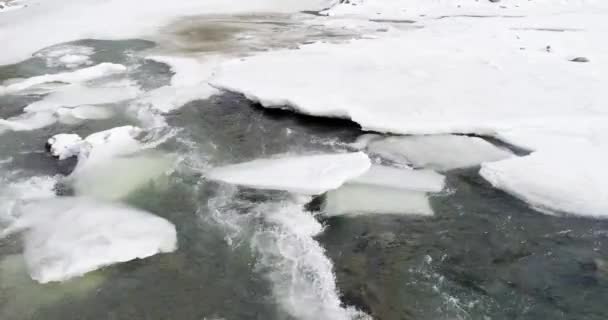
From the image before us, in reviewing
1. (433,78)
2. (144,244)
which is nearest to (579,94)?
(433,78)

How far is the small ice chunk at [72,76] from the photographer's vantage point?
1052 centimetres

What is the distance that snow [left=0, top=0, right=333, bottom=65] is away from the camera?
14.6 meters

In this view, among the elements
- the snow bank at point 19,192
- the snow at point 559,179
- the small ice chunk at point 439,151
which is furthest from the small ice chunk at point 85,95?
the snow at point 559,179

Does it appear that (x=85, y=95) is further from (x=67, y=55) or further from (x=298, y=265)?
(x=298, y=265)

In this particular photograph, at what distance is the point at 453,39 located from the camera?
1275cm

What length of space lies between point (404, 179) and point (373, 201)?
0.61 metres

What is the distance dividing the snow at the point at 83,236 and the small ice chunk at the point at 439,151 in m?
3.02

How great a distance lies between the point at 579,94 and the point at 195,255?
6.52 metres

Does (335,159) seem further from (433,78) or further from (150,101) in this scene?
(150,101)

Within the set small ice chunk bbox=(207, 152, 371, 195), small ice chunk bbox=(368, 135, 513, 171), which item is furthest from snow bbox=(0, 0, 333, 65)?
small ice chunk bbox=(368, 135, 513, 171)

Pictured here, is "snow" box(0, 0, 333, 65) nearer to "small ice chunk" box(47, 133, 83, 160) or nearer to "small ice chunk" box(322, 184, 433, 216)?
"small ice chunk" box(47, 133, 83, 160)

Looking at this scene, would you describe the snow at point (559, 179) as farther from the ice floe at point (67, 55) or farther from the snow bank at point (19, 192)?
the ice floe at point (67, 55)

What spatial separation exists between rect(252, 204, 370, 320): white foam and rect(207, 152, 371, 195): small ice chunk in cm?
36

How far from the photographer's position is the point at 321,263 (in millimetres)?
4996
